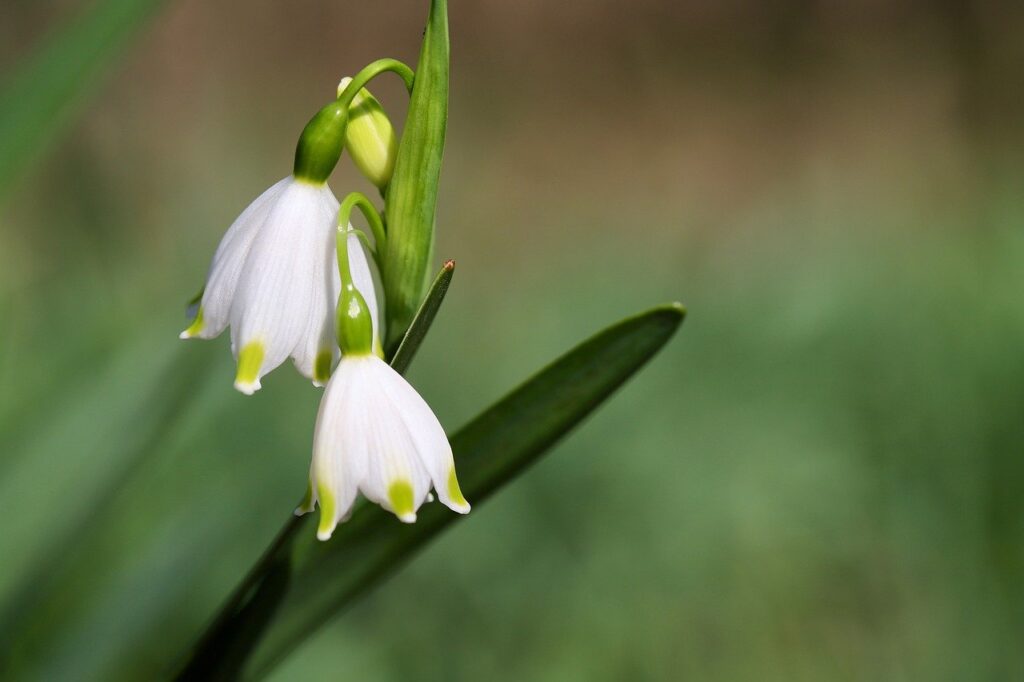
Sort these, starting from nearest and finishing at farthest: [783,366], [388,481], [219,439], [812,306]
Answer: [388,481], [219,439], [783,366], [812,306]

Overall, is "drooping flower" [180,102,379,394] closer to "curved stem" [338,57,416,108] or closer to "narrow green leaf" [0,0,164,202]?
"curved stem" [338,57,416,108]

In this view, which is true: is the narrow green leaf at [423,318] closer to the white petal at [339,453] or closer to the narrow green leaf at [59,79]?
the white petal at [339,453]

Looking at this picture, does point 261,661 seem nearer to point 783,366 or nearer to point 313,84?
point 783,366

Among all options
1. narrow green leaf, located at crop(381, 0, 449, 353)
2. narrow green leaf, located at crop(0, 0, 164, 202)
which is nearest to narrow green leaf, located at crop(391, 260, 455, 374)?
narrow green leaf, located at crop(381, 0, 449, 353)

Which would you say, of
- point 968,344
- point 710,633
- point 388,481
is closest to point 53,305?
point 710,633

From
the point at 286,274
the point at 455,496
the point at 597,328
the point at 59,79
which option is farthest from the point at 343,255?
the point at 597,328

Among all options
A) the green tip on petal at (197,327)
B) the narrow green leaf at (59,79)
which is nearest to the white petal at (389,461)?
the green tip on petal at (197,327)

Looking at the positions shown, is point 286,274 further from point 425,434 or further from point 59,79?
point 59,79
